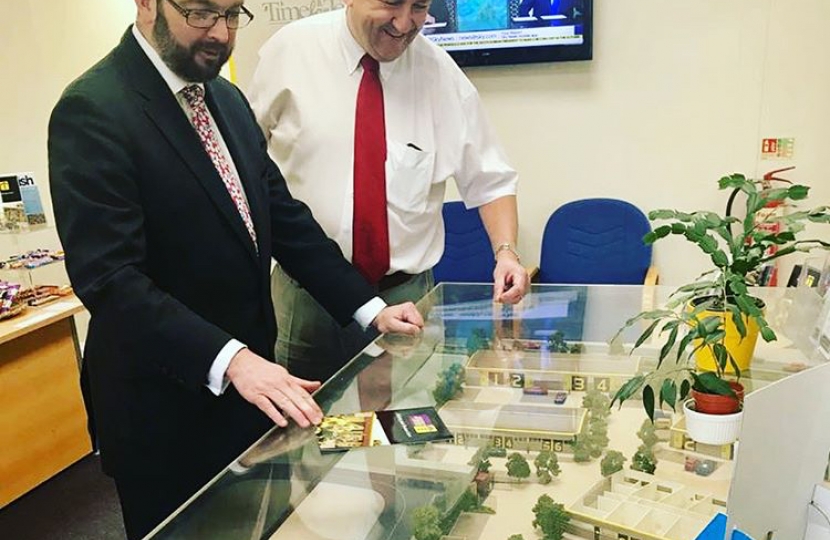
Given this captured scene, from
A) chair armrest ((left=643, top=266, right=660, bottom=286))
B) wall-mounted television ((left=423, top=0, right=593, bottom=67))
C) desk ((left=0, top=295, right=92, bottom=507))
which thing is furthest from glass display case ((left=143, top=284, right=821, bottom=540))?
desk ((left=0, top=295, right=92, bottom=507))

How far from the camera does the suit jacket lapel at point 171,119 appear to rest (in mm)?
1342

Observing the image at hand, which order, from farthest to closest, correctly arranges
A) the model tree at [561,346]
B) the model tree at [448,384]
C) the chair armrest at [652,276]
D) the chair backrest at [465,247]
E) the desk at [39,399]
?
the chair backrest at [465,247], the chair armrest at [652,276], the desk at [39,399], the model tree at [561,346], the model tree at [448,384]

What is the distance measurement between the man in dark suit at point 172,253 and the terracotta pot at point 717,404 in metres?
0.67

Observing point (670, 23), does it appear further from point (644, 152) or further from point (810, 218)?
point (810, 218)

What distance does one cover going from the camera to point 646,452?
1.31 meters

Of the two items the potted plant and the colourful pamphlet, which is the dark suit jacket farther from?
the potted plant

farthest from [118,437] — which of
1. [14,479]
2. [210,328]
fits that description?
[14,479]

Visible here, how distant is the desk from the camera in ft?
9.43

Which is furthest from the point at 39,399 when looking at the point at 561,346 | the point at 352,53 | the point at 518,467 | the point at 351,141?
the point at 518,467

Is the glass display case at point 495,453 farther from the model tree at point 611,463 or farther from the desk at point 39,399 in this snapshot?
the desk at point 39,399

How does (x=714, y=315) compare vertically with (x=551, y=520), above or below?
above

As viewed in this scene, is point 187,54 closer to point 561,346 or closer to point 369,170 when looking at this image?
point 369,170

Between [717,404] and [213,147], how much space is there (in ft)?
3.68

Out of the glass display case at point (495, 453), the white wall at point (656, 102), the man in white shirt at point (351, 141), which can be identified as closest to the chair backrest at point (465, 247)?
the white wall at point (656, 102)
